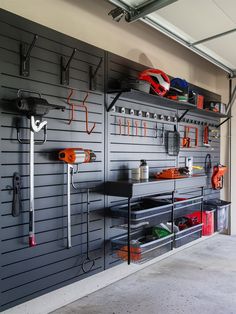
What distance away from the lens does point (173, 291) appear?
276cm

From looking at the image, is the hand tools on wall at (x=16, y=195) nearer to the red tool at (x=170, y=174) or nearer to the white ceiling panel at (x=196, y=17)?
the red tool at (x=170, y=174)

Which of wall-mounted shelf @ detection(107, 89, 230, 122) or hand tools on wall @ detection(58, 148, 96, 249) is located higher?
wall-mounted shelf @ detection(107, 89, 230, 122)

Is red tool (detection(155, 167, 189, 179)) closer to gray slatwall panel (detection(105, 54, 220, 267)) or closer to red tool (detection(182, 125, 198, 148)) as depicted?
gray slatwall panel (detection(105, 54, 220, 267))

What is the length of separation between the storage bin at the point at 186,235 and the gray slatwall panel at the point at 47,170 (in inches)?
38.0

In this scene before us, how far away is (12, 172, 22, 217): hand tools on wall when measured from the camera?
2.00 metres

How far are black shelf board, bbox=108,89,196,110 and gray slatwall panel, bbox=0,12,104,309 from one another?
0.27 meters

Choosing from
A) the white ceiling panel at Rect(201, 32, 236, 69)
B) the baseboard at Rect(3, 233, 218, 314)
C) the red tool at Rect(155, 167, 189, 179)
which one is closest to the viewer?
the baseboard at Rect(3, 233, 218, 314)

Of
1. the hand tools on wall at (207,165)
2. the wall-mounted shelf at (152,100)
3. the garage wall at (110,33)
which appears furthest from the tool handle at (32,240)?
the hand tools on wall at (207,165)

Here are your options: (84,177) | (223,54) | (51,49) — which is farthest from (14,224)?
(223,54)

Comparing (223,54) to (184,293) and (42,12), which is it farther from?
(184,293)

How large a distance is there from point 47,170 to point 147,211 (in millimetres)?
1040

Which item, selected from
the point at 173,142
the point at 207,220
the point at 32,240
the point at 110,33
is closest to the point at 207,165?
the point at 207,220

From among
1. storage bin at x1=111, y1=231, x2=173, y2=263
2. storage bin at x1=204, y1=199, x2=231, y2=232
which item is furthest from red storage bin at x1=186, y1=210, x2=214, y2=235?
storage bin at x1=111, y1=231, x2=173, y2=263

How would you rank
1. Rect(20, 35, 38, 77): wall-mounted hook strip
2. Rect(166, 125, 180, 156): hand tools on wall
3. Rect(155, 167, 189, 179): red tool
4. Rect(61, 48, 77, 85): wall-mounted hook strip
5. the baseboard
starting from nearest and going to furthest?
Rect(20, 35, 38, 77): wall-mounted hook strip → the baseboard → Rect(61, 48, 77, 85): wall-mounted hook strip → Rect(155, 167, 189, 179): red tool → Rect(166, 125, 180, 156): hand tools on wall
